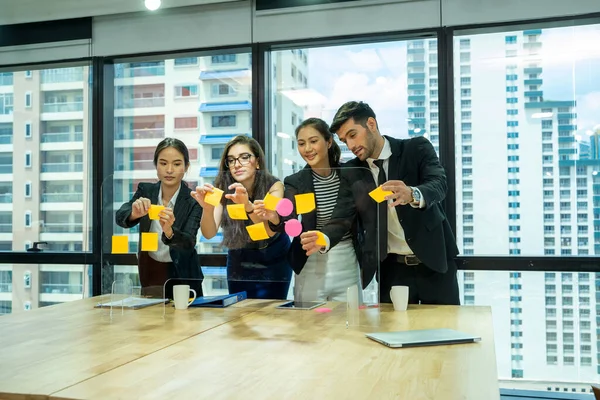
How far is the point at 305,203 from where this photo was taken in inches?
94.3

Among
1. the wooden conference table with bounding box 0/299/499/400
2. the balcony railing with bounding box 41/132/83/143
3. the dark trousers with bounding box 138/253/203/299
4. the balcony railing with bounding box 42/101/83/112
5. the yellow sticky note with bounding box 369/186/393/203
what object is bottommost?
the wooden conference table with bounding box 0/299/499/400

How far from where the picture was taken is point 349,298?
2.24 m

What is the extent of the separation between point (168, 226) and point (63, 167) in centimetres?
248

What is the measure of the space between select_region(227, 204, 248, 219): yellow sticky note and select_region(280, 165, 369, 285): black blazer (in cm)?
19

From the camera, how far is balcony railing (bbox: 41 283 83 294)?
15.2 ft

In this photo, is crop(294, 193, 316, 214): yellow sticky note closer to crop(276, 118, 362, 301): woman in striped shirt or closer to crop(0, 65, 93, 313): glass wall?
crop(276, 118, 362, 301): woman in striped shirt

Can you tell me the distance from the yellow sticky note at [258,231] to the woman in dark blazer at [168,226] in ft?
0.84

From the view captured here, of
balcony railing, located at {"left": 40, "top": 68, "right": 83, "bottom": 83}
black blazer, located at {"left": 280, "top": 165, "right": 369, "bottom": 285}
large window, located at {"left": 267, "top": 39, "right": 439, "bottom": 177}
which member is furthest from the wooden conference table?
balcony railing, located at {"left": 40, "top": 68, "right": 83, "bottom": 83}

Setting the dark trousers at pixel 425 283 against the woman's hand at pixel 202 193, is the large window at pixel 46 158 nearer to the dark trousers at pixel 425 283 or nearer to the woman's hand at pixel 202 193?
the woman's hand at pixel 202 193

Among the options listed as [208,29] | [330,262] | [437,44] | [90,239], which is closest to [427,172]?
[330,262]

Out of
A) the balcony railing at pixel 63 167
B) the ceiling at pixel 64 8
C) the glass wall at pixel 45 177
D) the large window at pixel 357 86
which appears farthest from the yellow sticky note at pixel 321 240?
the balcony railing at pixel 63 167

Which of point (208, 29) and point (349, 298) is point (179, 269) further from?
point (208, 29)

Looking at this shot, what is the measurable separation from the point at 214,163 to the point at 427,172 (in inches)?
42.2

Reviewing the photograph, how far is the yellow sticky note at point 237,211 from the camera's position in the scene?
2512 mm
